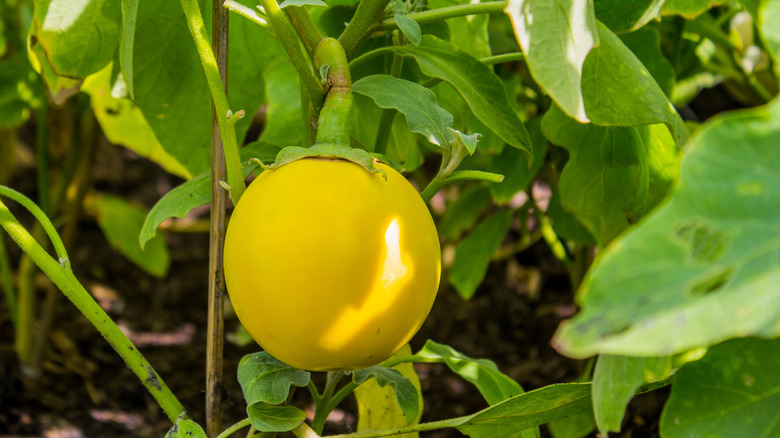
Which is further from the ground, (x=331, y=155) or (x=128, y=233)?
(x=331, y=155)

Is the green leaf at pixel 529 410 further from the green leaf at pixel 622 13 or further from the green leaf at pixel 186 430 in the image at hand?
the green leaf at pixel 622 13

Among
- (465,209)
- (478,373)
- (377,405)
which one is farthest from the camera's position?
(465,209)

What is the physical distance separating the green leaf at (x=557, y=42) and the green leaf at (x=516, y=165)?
0.54 metres

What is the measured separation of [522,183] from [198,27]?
1.86 ft

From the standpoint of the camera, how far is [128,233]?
1609 mm

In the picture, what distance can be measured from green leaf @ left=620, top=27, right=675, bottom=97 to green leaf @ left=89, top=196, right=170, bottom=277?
102 cm

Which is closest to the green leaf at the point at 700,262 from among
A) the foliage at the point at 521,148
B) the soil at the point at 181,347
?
the foliage at the point at 521,148

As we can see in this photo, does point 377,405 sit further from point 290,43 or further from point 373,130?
point 290,43

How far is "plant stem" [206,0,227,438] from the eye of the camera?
0.63 metres

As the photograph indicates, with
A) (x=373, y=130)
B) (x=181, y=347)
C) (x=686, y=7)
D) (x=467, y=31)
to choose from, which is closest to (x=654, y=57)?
(x=686, y=7)

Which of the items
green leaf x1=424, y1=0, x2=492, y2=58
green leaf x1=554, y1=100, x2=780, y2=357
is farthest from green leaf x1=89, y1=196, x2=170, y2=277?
green leaf x1=554, y1=100, x2=780, y2=357

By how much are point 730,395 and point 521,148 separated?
224mm

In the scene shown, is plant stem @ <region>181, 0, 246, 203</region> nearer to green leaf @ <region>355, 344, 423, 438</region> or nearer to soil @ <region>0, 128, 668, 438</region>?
green leaf @ <region>355, 344, 423, 438</region>

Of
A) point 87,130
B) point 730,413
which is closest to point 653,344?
point 730,413
